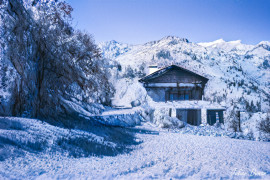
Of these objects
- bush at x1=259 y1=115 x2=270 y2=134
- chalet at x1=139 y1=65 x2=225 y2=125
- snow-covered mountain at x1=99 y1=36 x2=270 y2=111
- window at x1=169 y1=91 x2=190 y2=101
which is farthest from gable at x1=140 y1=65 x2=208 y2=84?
snow-covered mountain at x1=99 y1=36 x2=270 y2=111

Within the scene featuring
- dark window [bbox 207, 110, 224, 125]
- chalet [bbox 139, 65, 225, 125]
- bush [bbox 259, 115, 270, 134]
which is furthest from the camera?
chalet [bbox 139, 65, 225, 125]

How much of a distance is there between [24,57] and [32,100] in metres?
1.27

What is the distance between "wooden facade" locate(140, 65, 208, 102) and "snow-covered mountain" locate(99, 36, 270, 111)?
13699mm

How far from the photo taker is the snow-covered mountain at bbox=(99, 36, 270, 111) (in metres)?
39.3

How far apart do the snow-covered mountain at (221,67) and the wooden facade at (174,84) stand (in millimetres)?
13699

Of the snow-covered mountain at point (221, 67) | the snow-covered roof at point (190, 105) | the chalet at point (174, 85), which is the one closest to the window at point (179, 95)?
the chalet at point (174, 85)

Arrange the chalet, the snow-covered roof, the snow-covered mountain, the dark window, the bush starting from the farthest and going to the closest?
the snow-covered mountain
the chalet
the snow-covered roof
the dark window
the bush

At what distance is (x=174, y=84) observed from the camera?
768 inches

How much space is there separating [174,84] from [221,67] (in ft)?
147

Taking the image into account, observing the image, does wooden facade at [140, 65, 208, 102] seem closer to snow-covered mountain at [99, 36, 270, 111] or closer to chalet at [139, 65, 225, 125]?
chalet at [139, 65, 225, 125]

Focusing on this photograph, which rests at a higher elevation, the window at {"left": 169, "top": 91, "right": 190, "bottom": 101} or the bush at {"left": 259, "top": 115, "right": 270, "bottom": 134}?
the window at {"left": 169, "top": 91, "right": 190, "bottom": 101}

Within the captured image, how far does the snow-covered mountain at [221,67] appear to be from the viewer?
129 ft

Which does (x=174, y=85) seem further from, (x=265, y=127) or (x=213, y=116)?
(x=265, y=127)

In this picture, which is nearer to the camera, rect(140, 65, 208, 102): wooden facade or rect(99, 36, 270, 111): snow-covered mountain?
rect(140, 65, 208, 102): wooden facade
